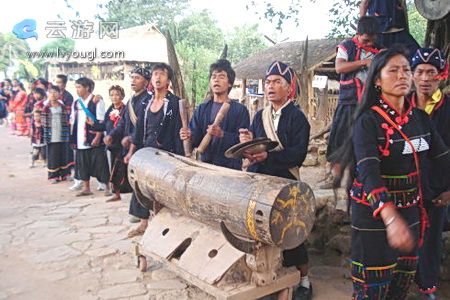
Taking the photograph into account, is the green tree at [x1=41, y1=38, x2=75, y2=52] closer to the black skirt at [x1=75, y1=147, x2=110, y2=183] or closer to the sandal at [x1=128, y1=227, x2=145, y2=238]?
the black skirt at [x1=75, y1=147, x2=110, y2=183]

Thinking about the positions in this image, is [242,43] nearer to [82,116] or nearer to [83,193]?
[82,116]

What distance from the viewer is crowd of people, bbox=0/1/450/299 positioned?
2.32 meters

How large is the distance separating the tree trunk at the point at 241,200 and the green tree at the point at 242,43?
1180 inches

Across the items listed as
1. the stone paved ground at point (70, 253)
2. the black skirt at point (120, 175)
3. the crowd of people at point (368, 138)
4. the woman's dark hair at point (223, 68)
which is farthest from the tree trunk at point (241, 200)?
the black skirt at point (120, 175)

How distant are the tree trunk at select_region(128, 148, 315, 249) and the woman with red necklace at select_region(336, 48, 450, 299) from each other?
0.42 meters

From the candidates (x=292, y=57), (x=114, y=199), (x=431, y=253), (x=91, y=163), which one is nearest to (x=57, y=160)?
(x=91, y=163)

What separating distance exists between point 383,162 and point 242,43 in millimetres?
33180

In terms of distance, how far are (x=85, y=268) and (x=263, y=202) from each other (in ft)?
7.41

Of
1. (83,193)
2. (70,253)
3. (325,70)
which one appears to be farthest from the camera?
(325,70)

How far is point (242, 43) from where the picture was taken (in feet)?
113

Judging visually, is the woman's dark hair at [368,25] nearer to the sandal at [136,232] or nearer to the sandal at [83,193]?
the sandal at [136,232]

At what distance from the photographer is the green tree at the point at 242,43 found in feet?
110

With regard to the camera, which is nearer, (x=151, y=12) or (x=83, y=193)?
(x=83, y=193)

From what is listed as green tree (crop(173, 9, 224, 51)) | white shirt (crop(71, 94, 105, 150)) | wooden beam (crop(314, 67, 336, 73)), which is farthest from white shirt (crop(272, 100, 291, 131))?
green tree (crop(173, 9, 224, 51))
